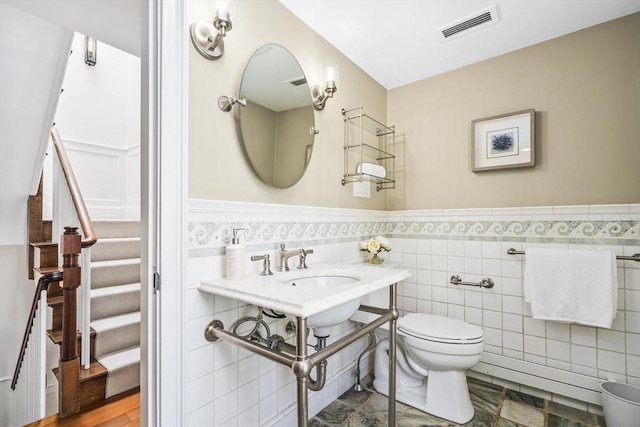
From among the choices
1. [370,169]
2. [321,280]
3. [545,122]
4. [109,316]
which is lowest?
[109,316]

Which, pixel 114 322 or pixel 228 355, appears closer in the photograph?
pixel 228 355

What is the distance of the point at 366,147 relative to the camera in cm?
223

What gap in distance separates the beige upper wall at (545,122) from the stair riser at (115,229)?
2.62 metres

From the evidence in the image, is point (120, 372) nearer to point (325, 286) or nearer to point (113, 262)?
point (113, 262)

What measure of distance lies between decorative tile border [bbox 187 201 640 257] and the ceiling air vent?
1129 mm

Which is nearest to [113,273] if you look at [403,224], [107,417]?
[107,417]

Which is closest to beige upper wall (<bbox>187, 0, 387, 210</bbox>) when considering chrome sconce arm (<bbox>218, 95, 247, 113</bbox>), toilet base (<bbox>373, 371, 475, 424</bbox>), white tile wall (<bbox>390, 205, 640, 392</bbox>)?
chrome sconce arm (<bbox>218, 95, 247, 113</bbox>)

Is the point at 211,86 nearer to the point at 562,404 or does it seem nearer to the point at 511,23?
the point at 511,23

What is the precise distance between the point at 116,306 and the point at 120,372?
57 centimetres

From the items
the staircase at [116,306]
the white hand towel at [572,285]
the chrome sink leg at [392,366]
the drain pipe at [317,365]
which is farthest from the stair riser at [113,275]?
the white hand towel at [572,285]

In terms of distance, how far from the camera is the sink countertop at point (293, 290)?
2.98 ft

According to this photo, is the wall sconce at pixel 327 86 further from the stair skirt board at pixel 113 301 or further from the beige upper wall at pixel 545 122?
the stair skirt board at pixel 113 301

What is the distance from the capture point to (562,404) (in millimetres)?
1788

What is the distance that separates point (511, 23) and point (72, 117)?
4044mm
